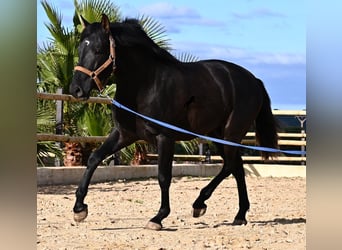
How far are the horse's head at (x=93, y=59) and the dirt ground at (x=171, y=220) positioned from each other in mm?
1148

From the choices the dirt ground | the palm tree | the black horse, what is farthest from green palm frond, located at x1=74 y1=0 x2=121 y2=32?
the black horse

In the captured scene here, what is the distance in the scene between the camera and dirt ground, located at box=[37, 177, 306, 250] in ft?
15.0

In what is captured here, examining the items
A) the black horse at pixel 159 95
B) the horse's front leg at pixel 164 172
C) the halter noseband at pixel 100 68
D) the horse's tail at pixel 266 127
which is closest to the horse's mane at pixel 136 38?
the black horse at pixel 159 95

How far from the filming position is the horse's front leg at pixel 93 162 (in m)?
5.13

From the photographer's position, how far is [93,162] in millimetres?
5223

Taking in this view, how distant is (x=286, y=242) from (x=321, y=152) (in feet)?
10.8

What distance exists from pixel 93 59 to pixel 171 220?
5.61 ft

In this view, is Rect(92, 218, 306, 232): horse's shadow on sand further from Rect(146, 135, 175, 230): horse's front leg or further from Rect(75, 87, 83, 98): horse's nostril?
Rect(75, 87, 83, 98): horse's nostril

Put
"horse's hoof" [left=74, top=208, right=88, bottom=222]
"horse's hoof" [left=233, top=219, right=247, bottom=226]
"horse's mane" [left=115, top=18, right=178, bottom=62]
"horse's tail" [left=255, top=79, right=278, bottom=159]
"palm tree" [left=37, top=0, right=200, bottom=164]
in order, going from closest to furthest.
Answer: "horse's hoof" [left=74, top=208, right=88, bottom=222], "horse's mane" [left=115, top=18, right=178, bottom=62], "horse's hoof" [left=233, top=219, right=247, bottom=226], "horse's tail" [left=255, top=79, right=278, bottom=159], "palm tree" [left=37, top=0, right=200, bottom=164]

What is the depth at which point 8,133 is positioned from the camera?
1.45 metres

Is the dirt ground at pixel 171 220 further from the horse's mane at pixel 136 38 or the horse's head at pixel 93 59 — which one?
the horse's mane at pixel 136 38

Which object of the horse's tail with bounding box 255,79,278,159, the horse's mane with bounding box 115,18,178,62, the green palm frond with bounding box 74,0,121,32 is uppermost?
the green palm frond with bounding box 74,0,121,32

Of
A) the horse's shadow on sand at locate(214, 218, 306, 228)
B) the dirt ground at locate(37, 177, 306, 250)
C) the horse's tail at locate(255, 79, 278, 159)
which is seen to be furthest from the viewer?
the horse's tail at locate(255, 79, 278, 159)

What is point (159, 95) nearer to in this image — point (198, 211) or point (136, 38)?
point (136, 38)
